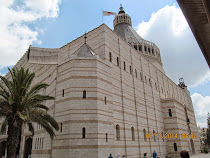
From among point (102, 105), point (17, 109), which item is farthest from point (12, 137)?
point (102, 105)

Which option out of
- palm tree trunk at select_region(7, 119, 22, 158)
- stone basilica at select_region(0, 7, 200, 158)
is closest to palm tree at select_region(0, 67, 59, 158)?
palm tree trunk at select_region(7, 119, 22, 158)

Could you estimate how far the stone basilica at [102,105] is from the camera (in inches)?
605

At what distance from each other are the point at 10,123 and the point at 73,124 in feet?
15.3

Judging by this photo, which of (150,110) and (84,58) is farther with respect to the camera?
(150,110)

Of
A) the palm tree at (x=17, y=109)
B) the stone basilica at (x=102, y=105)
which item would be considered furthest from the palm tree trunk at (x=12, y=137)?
the stone basilica at (x=102, y=105)

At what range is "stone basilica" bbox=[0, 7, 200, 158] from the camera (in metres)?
15.4

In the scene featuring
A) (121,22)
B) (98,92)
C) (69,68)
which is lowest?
(98,92)

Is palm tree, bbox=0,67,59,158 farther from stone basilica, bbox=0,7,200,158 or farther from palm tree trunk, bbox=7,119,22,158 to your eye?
stone basilica, bbox=0,7,200,158

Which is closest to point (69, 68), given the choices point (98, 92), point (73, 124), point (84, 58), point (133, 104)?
point (84, 58)

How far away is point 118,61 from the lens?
73.3 ft

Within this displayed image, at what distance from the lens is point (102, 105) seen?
16625 millimetres

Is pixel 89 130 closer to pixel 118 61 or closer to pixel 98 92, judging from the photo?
pixel 98 92

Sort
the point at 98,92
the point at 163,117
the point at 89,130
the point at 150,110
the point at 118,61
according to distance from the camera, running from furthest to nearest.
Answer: the point at 163,117
the point at 150,110
the point at 118,61
the point at 98,92
the point at 89,130

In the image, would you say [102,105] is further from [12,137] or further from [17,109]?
[12,137]
